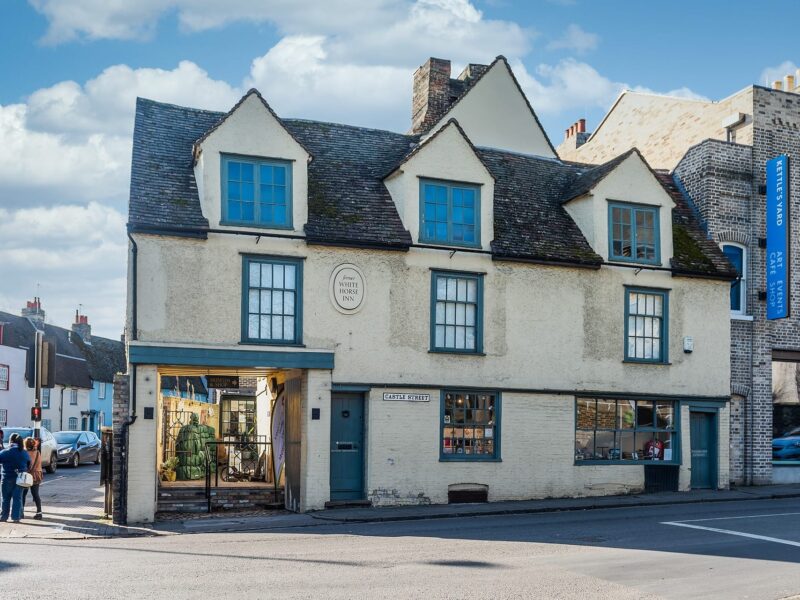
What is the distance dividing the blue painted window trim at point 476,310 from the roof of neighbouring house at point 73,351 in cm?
3042

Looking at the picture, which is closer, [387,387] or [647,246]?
[387,387]

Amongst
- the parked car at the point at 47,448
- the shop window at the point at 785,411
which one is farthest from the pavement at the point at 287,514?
Answer: the parked car at the point at 47,448

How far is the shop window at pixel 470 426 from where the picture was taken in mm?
20906

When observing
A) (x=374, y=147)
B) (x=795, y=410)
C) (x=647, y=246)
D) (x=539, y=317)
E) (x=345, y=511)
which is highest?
(x=374, y=147)

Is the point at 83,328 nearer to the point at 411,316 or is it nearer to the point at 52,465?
the point at 52,465

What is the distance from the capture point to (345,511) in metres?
19.3

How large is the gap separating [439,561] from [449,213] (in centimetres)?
1027

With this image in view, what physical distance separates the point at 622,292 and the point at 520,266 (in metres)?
2.86

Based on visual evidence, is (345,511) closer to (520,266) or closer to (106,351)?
(520,266)

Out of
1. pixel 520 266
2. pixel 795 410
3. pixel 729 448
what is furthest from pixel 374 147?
pixel 795 410

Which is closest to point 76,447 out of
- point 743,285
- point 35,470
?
point 35,470

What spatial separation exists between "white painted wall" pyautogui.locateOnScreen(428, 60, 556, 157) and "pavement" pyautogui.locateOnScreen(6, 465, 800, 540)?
10500mm

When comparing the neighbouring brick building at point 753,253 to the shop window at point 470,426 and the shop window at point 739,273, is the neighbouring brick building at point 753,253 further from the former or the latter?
the shop window at point 470,426

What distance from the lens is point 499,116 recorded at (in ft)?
88.4
